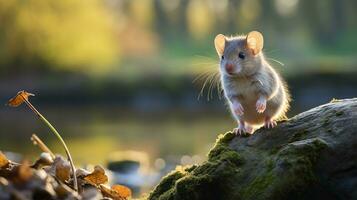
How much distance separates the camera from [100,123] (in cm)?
3319

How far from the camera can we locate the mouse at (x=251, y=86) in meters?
6.80

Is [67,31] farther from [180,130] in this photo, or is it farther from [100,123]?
[180,130]

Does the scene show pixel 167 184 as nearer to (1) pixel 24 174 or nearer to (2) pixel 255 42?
(2) pixel 255 42

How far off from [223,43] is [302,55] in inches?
2801

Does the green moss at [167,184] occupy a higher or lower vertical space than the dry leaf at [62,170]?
higher

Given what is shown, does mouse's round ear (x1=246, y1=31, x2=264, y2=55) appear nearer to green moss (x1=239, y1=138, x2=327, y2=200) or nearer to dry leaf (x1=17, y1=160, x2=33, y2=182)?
green moss (x1=239, y1=138, x2=327, y2=200)

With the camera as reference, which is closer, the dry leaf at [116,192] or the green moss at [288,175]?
the green moss at [288,175]

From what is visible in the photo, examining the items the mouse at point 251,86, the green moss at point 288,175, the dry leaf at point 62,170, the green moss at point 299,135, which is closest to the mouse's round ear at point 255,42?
the mouse at point 251,86

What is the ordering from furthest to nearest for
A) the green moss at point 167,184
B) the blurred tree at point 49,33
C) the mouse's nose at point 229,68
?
the blurred tree at point 49,33, the mouse's nose at point 229,68, the green moss at point 167,184

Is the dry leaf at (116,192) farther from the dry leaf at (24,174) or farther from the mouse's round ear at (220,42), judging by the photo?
the mouse's round ear at (220,42)

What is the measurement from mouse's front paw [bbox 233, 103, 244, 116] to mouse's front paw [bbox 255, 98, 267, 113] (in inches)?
6.5

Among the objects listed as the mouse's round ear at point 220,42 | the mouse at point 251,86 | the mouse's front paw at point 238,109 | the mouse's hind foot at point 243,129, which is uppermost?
the mouse's round ear at point 220,42

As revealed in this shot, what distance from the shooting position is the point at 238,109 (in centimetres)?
673

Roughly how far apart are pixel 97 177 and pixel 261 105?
171 centimetres
